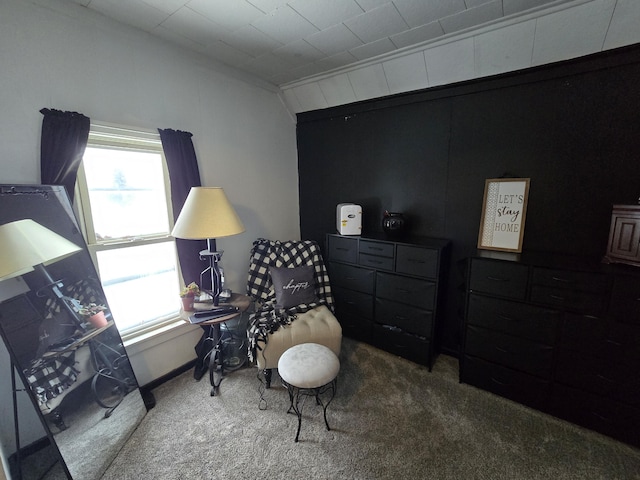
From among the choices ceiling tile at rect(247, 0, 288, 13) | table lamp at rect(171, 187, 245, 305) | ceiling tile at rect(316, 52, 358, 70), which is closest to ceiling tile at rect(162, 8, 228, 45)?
ceiling tile at rect(247, 0, 288, 13)

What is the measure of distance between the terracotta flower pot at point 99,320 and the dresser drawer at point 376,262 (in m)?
1.91

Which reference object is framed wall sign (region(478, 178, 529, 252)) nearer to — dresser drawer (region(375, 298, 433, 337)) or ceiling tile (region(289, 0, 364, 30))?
dresser drawer (region(375, 298, 433, 337))

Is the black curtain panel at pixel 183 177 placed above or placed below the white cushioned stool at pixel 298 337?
above

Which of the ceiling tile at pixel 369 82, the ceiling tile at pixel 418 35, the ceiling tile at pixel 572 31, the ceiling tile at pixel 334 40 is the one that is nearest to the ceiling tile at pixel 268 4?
the ceiling tile at pixel 334 40

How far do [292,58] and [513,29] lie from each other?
156 centimetres

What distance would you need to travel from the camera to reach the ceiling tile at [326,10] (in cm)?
152

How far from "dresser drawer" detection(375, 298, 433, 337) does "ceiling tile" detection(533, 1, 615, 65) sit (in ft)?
6.36

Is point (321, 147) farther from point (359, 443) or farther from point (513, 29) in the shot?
point (359, 443)

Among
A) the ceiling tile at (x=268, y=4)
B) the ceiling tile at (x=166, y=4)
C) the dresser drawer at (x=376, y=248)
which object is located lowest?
the dresser drawer at (x=376, y=248)

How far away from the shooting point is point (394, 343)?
2324 millimetres

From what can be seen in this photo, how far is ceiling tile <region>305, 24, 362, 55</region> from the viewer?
180cm

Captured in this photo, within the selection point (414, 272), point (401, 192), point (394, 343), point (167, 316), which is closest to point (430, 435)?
point (394, 343)

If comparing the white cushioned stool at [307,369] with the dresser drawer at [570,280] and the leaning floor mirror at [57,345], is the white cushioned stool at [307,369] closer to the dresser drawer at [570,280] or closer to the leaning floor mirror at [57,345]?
the leaning floor mirror at [57,345]

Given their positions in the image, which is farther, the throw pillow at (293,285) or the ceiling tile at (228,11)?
the throw pillow at (293,285)
